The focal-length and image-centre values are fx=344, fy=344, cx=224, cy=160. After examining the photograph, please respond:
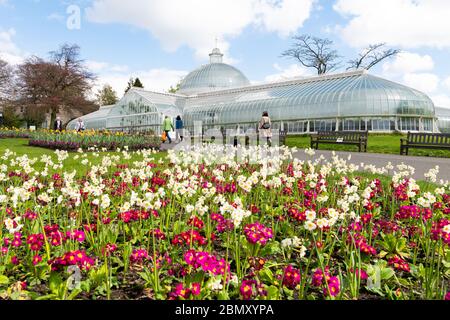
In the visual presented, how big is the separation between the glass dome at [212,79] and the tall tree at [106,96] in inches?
721

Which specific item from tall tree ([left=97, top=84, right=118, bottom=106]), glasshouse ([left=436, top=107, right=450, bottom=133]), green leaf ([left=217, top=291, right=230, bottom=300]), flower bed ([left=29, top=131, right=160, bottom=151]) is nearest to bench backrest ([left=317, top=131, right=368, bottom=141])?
flower bed ([left=29, top=131, right=160, bottom=151])

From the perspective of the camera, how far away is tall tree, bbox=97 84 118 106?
63.0 m

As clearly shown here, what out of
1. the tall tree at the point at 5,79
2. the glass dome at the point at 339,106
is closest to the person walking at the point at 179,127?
the glass dome at the point at 339,106

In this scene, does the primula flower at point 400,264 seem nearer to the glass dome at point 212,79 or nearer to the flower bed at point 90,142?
the flower bed at point 90,142

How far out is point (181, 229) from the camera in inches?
129

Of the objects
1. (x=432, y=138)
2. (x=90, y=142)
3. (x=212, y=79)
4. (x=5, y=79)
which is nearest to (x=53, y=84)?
(x=5, y=79)

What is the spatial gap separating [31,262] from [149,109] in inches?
1255

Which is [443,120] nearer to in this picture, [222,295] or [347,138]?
[347,138]

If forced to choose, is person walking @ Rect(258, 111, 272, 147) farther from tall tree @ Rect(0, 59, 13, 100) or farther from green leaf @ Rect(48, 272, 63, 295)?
tall tree @ Rect(0, 59, 13, 100)

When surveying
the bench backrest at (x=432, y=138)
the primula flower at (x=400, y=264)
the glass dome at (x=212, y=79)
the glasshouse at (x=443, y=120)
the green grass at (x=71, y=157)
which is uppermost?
the glass dome at (x=212, y=79)

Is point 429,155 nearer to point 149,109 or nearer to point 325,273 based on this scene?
point 325,273

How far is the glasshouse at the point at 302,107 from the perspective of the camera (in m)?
22.9

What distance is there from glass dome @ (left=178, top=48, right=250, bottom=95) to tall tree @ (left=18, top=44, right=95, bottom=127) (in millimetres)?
13812

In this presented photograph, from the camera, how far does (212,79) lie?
4981 cm
